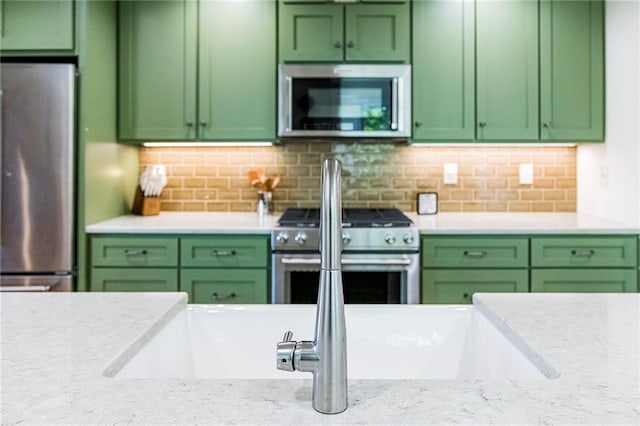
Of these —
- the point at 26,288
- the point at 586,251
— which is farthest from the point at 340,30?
the point at 26,288

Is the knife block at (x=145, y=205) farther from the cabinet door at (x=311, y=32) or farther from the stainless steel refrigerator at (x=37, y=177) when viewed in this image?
the cabinet door at (x=311, y=32)

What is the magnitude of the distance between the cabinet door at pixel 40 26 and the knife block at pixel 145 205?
2.99ft

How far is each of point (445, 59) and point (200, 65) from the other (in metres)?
1.35

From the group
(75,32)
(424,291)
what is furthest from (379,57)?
(75,32)

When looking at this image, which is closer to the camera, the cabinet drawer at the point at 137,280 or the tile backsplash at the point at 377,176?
the cabinet drawer at the point at 137,280

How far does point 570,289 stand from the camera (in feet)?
8.27

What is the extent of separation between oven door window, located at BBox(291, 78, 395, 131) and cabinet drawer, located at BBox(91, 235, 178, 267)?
36.4 inches

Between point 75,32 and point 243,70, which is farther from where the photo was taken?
point 243,70

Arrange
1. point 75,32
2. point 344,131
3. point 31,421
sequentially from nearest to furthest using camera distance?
point 31,421
point 75,32
point 344,131

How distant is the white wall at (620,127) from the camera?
2.56m

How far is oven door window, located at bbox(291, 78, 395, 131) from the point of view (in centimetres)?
279

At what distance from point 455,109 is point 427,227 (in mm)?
739

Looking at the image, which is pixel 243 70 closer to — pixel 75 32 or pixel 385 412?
pixel 75 32

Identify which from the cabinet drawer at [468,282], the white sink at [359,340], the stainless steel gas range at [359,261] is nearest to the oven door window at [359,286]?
the stainless steel gas range at [359,261]
